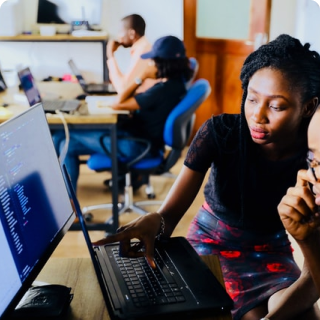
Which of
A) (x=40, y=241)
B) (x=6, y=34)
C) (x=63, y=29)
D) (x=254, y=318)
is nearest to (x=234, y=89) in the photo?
(x=63, y=29)

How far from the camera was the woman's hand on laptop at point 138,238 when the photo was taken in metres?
1.13

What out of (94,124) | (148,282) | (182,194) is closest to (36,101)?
(94,124)

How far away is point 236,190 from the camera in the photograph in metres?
1.44

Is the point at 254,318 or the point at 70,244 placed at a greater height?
the point at 254,318

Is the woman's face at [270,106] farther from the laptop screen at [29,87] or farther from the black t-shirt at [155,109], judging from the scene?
the laptop screen at [29,87]

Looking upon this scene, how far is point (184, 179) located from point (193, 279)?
1.40ft

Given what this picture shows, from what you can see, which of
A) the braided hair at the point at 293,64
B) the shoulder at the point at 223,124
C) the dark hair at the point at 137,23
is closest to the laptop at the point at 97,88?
the dark hair at the point at 137,23

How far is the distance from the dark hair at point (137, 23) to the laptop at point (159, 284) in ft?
6.49

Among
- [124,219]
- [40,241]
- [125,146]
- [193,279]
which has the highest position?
[40,241]

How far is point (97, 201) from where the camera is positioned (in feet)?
10.3

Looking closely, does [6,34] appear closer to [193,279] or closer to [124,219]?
[124,219]

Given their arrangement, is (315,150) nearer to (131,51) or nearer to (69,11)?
(131,51)

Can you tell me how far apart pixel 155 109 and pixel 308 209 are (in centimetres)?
166

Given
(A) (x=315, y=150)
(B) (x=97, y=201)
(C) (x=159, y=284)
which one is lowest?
(B) (x=97, y=201)
